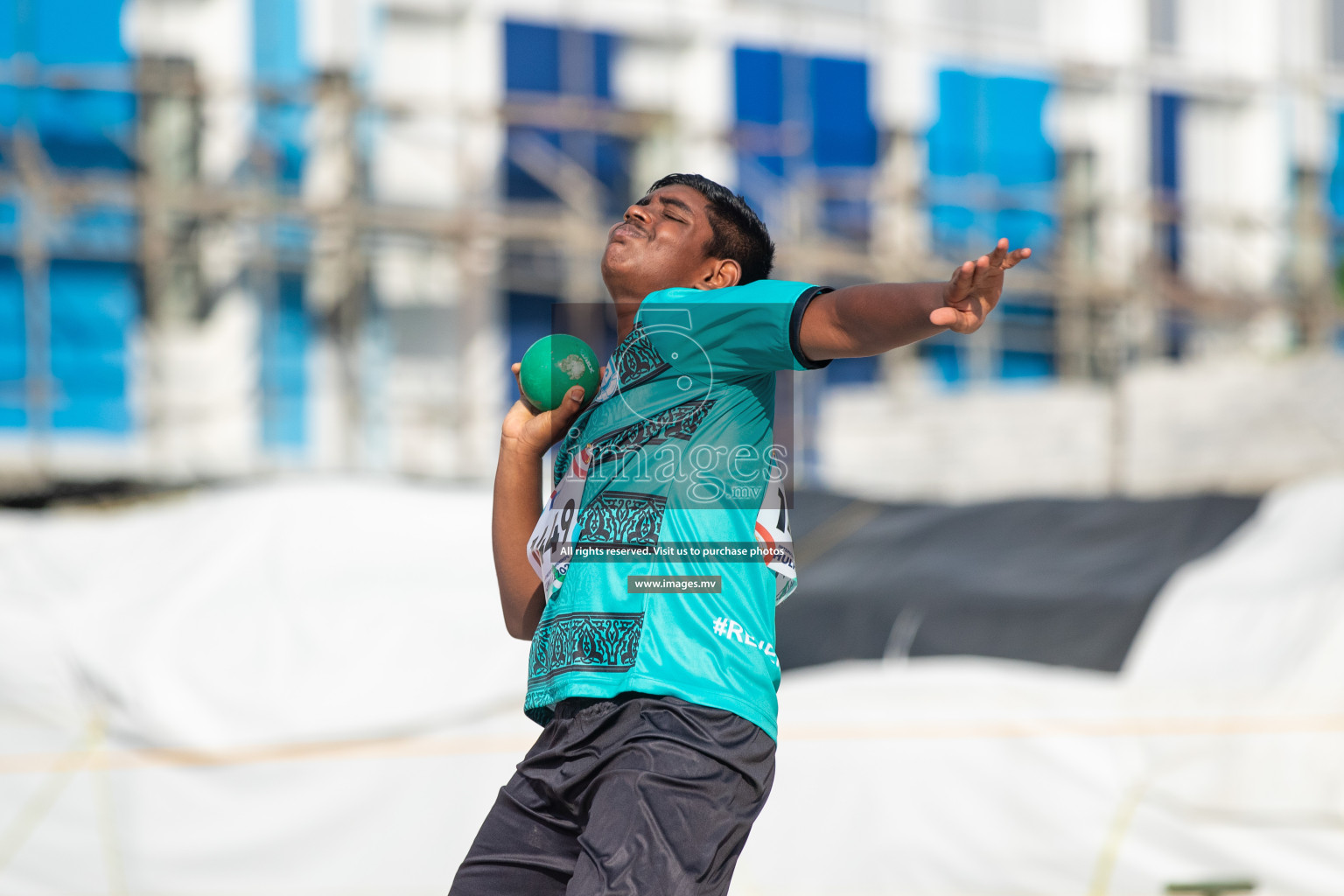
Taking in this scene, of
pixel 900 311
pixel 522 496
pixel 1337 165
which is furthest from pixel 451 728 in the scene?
pixel 1337 165

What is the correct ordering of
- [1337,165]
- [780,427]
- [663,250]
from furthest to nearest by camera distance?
1. [1337,165]
2. [780,427]
3. [663,250]

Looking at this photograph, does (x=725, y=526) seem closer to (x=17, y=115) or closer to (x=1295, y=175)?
(x=17, y=115)

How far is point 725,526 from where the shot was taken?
6.68 feet

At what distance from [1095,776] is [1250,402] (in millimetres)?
5940

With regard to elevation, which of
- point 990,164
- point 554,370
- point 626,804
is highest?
point 990,164

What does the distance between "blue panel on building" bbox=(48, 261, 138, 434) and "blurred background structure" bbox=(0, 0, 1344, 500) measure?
0.02 metres

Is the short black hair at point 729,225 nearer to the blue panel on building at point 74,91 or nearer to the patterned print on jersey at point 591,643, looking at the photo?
the patterned print on jersey at point 591,643

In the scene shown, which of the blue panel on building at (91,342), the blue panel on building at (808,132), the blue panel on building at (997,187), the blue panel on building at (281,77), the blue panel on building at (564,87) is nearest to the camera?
the blue panel on building at (91,342)

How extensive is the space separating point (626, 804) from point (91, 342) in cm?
1143

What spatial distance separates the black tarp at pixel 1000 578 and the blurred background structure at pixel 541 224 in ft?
13.7

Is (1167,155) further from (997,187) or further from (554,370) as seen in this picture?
(554,370)

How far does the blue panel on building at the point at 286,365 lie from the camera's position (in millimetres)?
12664

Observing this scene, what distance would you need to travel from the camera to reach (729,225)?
84.9 inches

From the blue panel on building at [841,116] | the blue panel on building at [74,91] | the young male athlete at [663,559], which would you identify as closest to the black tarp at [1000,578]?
the young male athlete at [663,559]
